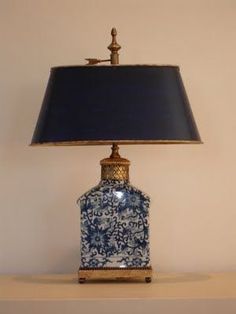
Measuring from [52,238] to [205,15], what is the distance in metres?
0.67

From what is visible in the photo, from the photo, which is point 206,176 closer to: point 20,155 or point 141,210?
point 141,210

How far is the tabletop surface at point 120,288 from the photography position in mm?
1407

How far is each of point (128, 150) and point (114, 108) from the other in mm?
398

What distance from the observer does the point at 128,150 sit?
1857 millimetres

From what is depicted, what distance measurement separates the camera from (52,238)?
1852 mm

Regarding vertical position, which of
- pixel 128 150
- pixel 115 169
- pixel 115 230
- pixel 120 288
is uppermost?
pixel 128 150

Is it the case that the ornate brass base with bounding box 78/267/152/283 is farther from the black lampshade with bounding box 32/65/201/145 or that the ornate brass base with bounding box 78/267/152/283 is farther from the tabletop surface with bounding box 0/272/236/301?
→ the black lampshade with bounding box 32/65/201/145

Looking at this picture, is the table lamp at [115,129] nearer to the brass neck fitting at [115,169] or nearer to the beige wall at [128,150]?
the brass neck fitting at [115,169]

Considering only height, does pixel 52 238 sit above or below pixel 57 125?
below

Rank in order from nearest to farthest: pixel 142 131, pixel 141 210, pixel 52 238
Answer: pixel 142 131, pixel 141 210, pixel 52 238

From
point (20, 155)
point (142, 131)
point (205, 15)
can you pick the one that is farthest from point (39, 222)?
point (205, 15)

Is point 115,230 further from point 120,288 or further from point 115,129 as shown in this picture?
point 115,129

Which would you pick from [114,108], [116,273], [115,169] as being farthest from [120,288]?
[114,108]

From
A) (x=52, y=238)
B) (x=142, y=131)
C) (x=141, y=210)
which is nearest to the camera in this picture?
(x=142, y=131)
